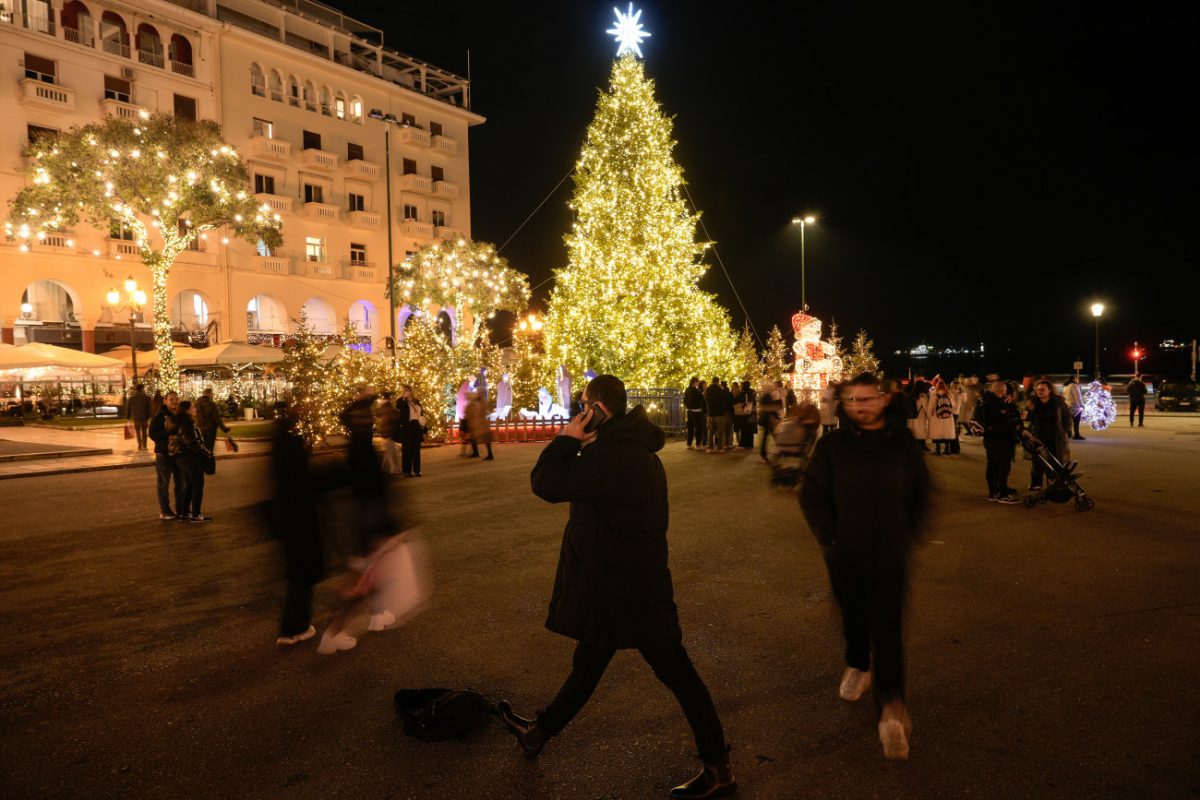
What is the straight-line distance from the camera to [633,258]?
23.1 m

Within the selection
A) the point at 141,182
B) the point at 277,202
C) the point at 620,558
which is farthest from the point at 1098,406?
the point at 277,202

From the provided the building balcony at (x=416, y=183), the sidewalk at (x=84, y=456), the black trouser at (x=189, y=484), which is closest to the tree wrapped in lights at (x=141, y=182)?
the sidewalk at (x=84, y=456)

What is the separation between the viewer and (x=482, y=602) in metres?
6.13

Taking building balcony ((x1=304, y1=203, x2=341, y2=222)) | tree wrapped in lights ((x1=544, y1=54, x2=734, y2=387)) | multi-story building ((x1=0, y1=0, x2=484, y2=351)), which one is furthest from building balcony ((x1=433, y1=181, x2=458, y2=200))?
tree wrapped in lights ((x1=544, y1=54, x2=734, y2=387))

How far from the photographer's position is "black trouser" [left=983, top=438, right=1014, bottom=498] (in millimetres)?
10016

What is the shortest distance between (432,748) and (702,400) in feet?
49.7

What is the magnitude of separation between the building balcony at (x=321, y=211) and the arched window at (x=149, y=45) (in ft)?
29.4

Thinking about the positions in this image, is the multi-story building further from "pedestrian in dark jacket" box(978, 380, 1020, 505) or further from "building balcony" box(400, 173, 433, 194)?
"pedestrian in dark jacket" box(978, 380, 1020, 505)

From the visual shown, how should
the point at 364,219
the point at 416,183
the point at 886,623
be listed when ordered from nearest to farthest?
1. the point at 886,623
2. the point at 364,219
3. the point at 416,183

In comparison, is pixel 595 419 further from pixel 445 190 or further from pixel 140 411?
pixel 445 190

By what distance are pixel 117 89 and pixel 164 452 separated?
109ft

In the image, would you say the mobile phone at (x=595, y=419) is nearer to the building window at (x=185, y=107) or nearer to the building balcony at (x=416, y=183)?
the building window at (x=185, y=107)

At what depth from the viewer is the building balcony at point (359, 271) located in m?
43.5

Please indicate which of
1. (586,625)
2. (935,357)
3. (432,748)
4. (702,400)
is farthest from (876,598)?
(935,357)
